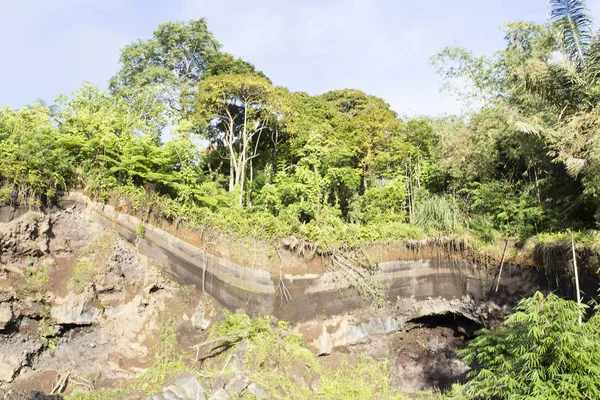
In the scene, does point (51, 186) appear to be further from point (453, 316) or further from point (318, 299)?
point (453, 316)

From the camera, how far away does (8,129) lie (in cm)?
1078

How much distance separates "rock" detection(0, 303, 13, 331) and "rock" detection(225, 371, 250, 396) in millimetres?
5149

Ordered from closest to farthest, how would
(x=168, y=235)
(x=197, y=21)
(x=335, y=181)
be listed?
(x=168, y=235)
(x=335, y=181)
(x=197, y=21)

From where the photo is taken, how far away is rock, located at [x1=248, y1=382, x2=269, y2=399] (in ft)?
30.2

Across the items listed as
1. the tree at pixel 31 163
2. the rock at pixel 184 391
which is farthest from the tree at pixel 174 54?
the rock at pixel 184 391

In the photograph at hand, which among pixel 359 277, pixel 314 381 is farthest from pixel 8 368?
pixel 359 277

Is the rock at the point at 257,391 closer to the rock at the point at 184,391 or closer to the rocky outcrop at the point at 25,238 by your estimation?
the rock at the point at 184,391

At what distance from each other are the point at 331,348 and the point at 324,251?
2.75 meters

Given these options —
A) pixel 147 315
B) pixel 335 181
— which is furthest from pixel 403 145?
pixel 147 315

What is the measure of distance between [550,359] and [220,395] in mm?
6672

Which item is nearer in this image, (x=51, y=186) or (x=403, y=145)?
(x=51, y=186)

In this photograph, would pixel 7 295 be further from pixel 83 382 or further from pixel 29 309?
pixel 83 382

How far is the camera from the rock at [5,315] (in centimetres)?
913

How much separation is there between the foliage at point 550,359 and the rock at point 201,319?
6988 mm
